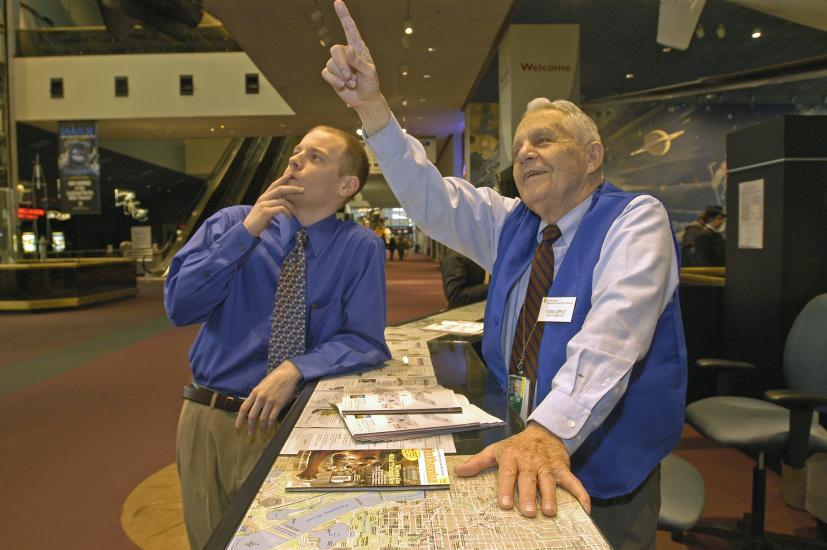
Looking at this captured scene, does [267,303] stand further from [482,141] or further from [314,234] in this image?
[482,141]

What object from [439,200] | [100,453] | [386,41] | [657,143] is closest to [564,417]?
[439,200]

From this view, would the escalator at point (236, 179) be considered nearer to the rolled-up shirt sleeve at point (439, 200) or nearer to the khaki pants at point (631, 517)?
the rolled-up shirt sleeve at point (439, 200)

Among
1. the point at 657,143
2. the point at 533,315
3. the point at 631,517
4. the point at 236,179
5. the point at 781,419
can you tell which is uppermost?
the point at 657,143

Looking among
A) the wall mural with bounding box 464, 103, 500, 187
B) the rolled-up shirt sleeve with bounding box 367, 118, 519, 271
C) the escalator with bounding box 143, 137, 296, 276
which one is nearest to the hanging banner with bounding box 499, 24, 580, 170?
the wall mural with bounding box 464, 103, 500, 187

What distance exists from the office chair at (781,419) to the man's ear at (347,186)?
1617 mm

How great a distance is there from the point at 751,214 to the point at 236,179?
18.8 meters

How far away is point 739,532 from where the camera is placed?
98.7 inches

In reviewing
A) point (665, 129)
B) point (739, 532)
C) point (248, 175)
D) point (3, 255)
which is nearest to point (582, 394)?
point (739, 532)

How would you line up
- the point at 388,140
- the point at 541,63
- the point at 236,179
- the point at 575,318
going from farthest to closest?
the point at 236,179 → the point at 541,63 → the point at 388,140 → the point at 575,318

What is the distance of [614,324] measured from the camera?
3.65 feet

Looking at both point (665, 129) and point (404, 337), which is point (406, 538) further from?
point (665, 129)

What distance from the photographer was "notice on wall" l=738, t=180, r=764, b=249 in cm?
340

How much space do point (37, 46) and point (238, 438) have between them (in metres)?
17.6

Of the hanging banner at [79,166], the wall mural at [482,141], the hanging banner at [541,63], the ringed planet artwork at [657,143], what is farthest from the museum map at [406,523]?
the hanging banner at [79,166]
